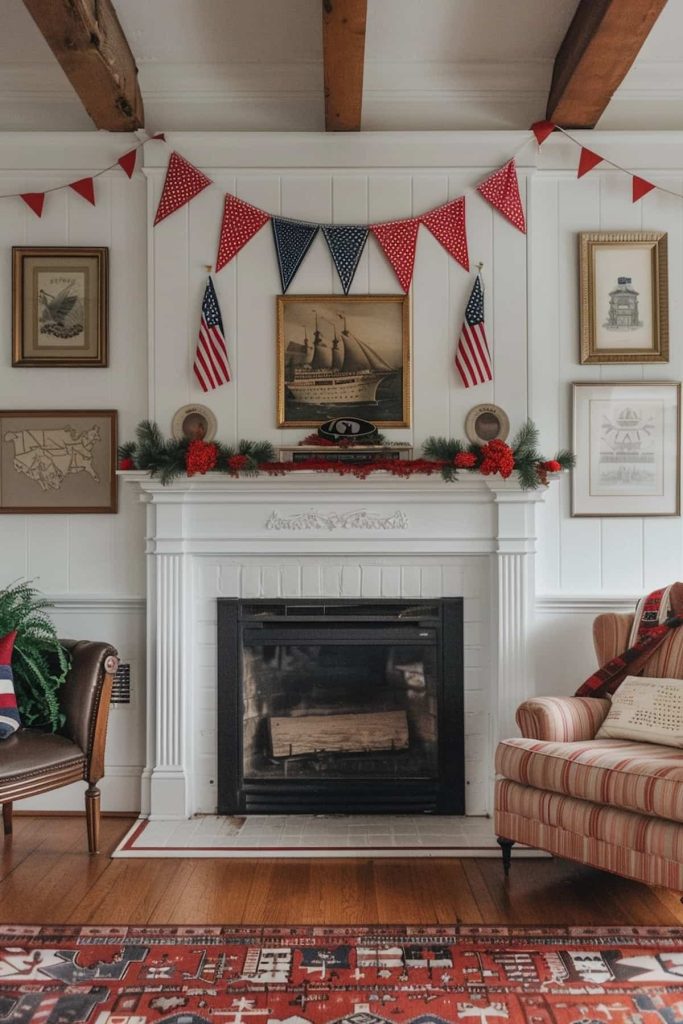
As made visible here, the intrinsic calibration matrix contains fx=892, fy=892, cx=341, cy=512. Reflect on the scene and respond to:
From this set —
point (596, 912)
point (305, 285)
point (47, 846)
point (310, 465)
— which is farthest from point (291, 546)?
point (596, 912)

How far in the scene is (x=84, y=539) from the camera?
12.4ft

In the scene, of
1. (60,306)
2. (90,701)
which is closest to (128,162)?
(60,306)

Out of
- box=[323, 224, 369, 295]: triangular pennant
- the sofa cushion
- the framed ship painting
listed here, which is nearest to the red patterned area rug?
the sofa cushion

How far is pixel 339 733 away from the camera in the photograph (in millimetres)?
3729

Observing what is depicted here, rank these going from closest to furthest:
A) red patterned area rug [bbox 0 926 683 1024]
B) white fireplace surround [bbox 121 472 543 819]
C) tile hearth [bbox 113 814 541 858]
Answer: red patterned area rug [bbox 0 926 683 1024] → tile hearth [bbox 113 814 541 858] → white fireplace surround [bbox 121 472 543 819]

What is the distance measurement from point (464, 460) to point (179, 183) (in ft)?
5.35

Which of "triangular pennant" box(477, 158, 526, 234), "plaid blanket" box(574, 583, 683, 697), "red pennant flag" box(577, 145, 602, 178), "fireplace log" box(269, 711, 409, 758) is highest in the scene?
"red pennant flag" box(577, 145, 602, 178)

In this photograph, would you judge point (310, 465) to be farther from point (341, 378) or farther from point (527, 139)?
point (527, 139)

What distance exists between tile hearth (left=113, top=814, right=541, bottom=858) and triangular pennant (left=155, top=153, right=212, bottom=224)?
2.48 metres

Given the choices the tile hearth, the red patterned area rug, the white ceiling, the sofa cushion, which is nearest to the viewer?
the red patterned area rug

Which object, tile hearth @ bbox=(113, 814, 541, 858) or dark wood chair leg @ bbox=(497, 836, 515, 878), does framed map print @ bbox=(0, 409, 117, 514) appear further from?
dark wood chair leg @ bbox=(497, 836, 515, 878)

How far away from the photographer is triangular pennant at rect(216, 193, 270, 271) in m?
3.67

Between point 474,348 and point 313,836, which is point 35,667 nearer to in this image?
point 313,836

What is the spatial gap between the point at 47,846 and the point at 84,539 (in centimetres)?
122
